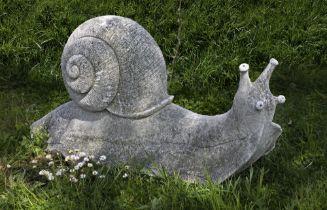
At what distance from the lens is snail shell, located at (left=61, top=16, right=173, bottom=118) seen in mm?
3617

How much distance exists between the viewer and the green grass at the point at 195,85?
3396 millimetres

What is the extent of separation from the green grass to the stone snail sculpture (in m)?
0.15

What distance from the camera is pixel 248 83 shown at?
11.1 ft

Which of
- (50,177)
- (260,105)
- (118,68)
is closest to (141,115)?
(118,68)

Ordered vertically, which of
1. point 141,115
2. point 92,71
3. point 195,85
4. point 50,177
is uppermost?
point 92,71

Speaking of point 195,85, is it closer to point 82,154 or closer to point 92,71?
point 92,71

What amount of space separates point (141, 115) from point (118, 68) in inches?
14.4

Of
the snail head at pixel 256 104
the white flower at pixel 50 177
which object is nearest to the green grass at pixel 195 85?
the white flower at pixel 50 177

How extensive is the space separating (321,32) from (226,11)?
111 cm

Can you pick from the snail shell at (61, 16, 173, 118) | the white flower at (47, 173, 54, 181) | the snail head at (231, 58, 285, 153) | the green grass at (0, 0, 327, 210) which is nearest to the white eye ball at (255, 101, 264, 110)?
the snail head at (231, 58, 285, 153)

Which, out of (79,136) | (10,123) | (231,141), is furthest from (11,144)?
(231,141)

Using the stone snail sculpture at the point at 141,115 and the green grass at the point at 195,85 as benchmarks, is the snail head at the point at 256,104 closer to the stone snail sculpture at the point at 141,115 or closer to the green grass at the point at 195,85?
the stone snail sculpture at the point at 141,115

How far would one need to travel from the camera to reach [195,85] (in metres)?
5.30

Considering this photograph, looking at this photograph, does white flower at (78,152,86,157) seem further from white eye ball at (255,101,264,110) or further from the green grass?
white eye ball at (255,101,264,110)
